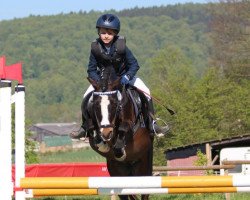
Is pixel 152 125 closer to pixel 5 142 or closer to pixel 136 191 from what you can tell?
pixel 136 191

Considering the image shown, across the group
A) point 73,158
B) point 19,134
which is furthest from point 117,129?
point 73,158

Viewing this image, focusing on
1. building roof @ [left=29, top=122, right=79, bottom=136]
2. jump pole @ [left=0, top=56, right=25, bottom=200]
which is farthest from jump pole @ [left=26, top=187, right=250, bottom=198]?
building roof @ [left=29, top=122, right=79, bottom=136]

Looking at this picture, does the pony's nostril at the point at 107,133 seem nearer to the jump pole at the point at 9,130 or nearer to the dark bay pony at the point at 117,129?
the dark bay pony at the point at 117,129

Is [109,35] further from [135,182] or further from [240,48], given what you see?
[240,48]

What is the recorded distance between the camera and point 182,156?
147 feet

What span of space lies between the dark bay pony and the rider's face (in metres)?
0.39

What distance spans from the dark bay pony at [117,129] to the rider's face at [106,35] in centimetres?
39

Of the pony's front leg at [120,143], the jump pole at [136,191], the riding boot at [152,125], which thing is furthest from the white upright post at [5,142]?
the riding boot at [152,125]

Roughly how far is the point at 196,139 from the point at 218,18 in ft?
27.8

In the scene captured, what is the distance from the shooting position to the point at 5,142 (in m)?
6.16

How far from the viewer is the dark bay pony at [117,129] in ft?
24.3

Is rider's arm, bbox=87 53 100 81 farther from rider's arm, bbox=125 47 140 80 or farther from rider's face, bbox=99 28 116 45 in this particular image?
rider's arm, bbox=125 47 140 80

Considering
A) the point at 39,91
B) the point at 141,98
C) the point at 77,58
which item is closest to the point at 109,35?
the point at 141,98

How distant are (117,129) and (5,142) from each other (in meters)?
1.84
